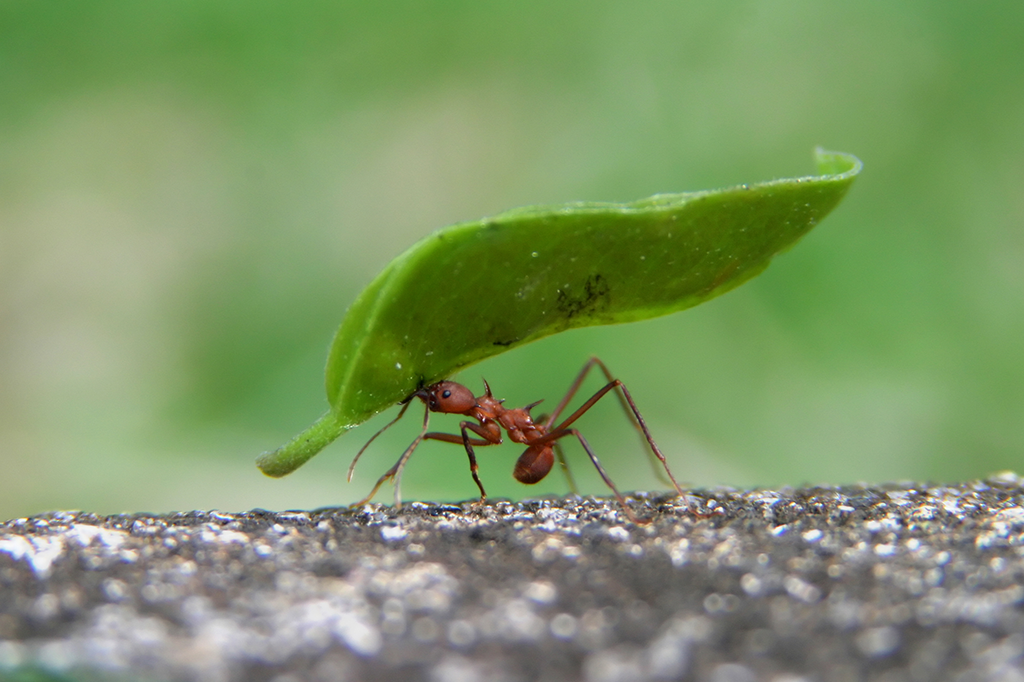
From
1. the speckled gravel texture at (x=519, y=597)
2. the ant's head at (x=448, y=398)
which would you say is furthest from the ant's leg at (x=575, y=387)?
the speckled gravel texture at (x=519, y=597)

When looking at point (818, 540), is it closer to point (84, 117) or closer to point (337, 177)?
point (337, 177)

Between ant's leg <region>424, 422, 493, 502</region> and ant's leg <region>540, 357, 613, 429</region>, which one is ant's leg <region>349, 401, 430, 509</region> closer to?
ant's leg <region>424, 422, 493, 502</region>

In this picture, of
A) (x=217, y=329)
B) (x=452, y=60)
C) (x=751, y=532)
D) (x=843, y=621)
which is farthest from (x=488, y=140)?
(x=843, y=621)

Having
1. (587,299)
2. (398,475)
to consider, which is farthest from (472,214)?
(587,299)

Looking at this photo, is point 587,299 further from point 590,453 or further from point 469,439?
point 469,439

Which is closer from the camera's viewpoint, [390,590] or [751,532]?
[390,590]

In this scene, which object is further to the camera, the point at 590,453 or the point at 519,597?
the point at 590,453
